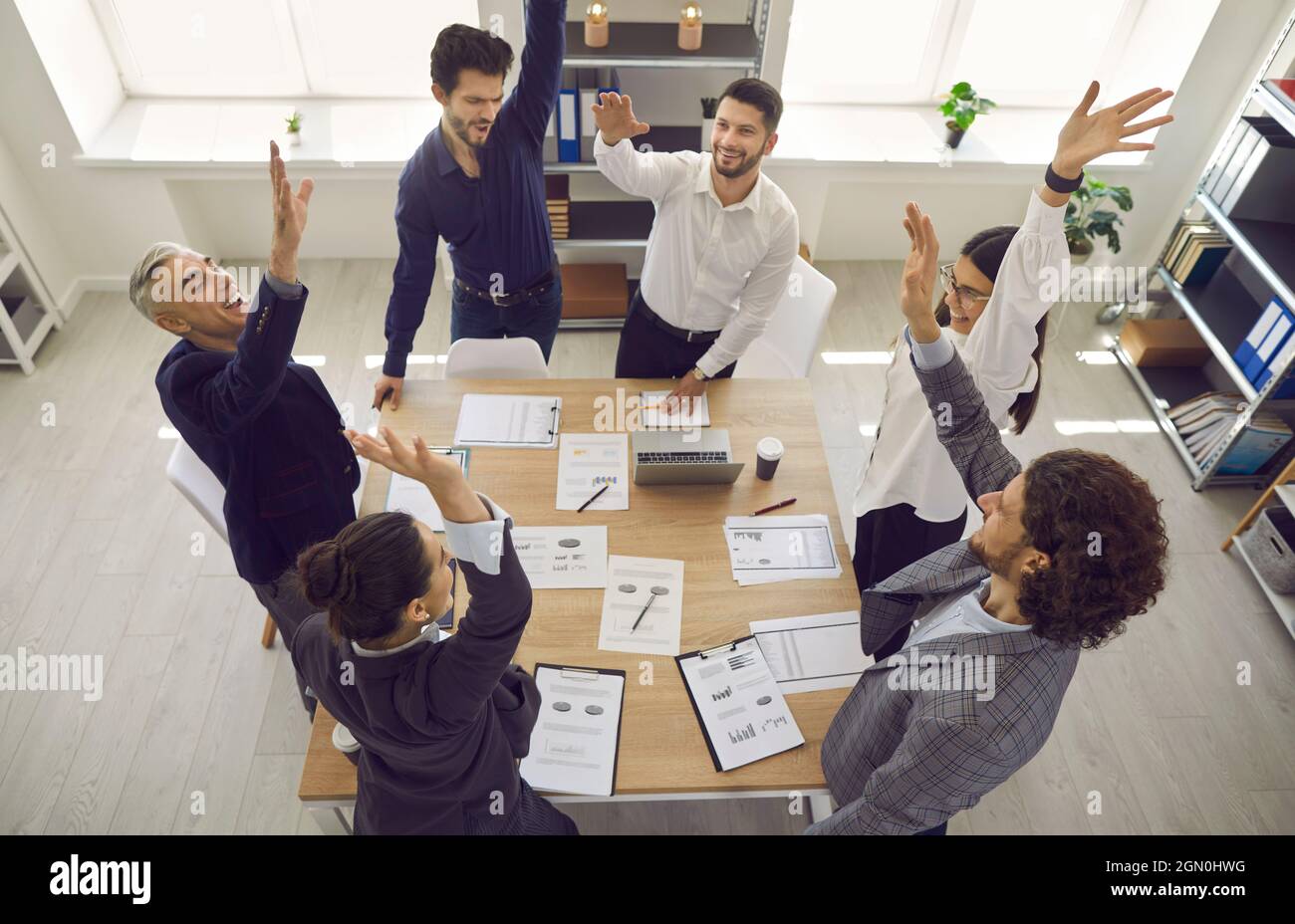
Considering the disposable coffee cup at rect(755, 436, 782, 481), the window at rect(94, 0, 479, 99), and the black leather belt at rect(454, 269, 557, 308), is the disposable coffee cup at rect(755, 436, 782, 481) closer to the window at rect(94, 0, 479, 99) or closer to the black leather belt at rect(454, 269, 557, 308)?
the black leather belt at rect(454, 269, 557, 308)

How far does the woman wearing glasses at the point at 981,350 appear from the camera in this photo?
6.10ft

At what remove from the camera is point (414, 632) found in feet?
5.15

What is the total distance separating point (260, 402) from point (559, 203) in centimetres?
255

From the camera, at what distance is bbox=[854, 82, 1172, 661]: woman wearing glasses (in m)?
1.86

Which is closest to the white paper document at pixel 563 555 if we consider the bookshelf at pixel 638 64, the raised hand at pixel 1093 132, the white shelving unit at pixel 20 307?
the raised hand at pixel 1093 132

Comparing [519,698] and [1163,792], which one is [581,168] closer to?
[519,698]

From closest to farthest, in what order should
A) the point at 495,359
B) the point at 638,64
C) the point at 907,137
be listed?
the point at 495,359, the point at 638,64, the point at 907,137

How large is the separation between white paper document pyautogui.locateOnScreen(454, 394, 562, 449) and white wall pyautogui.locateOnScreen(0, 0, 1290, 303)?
2054 millimetres

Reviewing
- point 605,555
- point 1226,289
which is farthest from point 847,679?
point 1226,289

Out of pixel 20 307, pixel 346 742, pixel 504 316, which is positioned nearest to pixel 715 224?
pixel 504 316

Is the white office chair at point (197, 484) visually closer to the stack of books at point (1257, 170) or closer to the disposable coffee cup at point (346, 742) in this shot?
the disposable coffee cup at point (346, 742)

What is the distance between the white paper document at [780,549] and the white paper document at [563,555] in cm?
21

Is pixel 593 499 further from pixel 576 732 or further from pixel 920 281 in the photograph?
pixel 920 281
